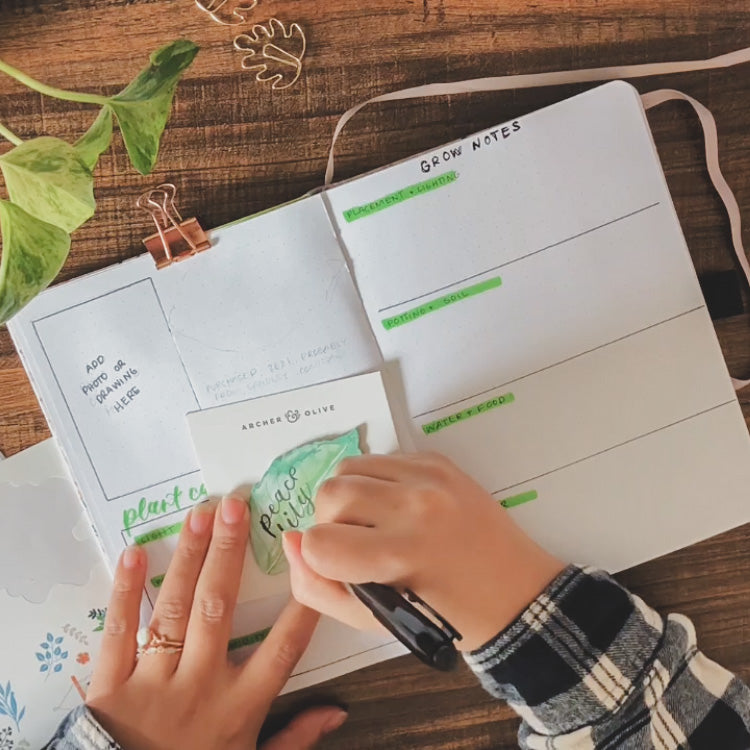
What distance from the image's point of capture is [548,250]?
0.66 meters

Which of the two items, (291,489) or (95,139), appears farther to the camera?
(291,489)

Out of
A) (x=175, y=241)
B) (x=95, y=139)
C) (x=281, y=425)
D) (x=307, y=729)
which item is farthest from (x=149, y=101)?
(x=307, y=729)

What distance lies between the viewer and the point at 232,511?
66 centimetres

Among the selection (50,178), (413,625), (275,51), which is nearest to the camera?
(50,178)

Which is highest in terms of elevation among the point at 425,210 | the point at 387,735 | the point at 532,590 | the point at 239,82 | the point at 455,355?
the point at 239,82

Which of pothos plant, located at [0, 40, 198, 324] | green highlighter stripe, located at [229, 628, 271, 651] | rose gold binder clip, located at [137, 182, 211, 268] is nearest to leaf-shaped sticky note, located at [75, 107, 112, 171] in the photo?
pothos plant, located at [0, 40, 198, 324]

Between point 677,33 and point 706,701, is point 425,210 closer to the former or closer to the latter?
point 677,33

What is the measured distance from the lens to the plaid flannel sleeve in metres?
0.62

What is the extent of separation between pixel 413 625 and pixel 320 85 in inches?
17.2

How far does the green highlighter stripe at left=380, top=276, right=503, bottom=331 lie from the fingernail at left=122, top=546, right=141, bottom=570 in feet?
0.94

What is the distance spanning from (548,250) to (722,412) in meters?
0.22

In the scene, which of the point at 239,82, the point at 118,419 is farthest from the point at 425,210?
the point at 118,419

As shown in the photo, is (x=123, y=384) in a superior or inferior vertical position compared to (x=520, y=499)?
superior

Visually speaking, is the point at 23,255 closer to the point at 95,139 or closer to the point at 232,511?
the point at 95,139
